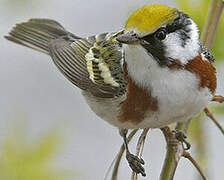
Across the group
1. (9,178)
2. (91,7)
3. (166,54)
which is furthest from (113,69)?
(91,7)

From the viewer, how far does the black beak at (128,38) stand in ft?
7.06

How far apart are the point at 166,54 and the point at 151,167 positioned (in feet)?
9.73

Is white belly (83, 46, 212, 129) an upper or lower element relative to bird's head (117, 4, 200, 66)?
lower

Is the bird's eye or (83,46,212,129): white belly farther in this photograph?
(83,46,212,129): white belly

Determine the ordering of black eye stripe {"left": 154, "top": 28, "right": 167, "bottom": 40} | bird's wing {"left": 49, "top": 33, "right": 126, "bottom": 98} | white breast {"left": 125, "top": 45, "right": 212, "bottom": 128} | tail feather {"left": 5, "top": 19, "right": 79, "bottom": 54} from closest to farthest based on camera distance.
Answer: black eye stripe {"left": 154, "top": 28, "right": 167, "bottom": 40}
white breast {"left": 125, "top": 45, "right": 212, "bottom": 128}
bird's wing {"left": 49, "top": 33, "right": 126, "bottom": 98}
tail feather {"left": 5, "top": 19, "right": 79, "bottom": 54}

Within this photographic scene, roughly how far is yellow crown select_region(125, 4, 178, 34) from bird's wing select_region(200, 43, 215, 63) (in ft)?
1.13

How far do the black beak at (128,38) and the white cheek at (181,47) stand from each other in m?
0.17

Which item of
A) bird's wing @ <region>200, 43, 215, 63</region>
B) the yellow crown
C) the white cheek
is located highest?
the yellow crown

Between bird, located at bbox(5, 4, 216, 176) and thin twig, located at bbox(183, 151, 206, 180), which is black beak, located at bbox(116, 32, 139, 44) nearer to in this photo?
bird, located at bbox(5, 4, 216, 176)

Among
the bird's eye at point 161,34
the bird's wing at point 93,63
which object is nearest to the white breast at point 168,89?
the bird's eye at point 161,34

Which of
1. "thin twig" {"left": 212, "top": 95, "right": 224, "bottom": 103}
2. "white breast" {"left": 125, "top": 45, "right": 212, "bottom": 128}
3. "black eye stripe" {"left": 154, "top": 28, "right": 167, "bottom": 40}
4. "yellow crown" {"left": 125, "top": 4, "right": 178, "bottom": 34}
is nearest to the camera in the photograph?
"yellow crown" {"left": 125, "top": 4, "right": 178, "bottom": 34}

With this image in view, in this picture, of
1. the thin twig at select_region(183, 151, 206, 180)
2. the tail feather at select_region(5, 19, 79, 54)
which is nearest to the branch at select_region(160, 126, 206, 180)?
the thin twig at select_region(183, 151, 206, 180)

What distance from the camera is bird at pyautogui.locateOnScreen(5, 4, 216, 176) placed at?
7.32ft

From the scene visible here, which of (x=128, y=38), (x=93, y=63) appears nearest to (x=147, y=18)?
(x=128, y=38)
